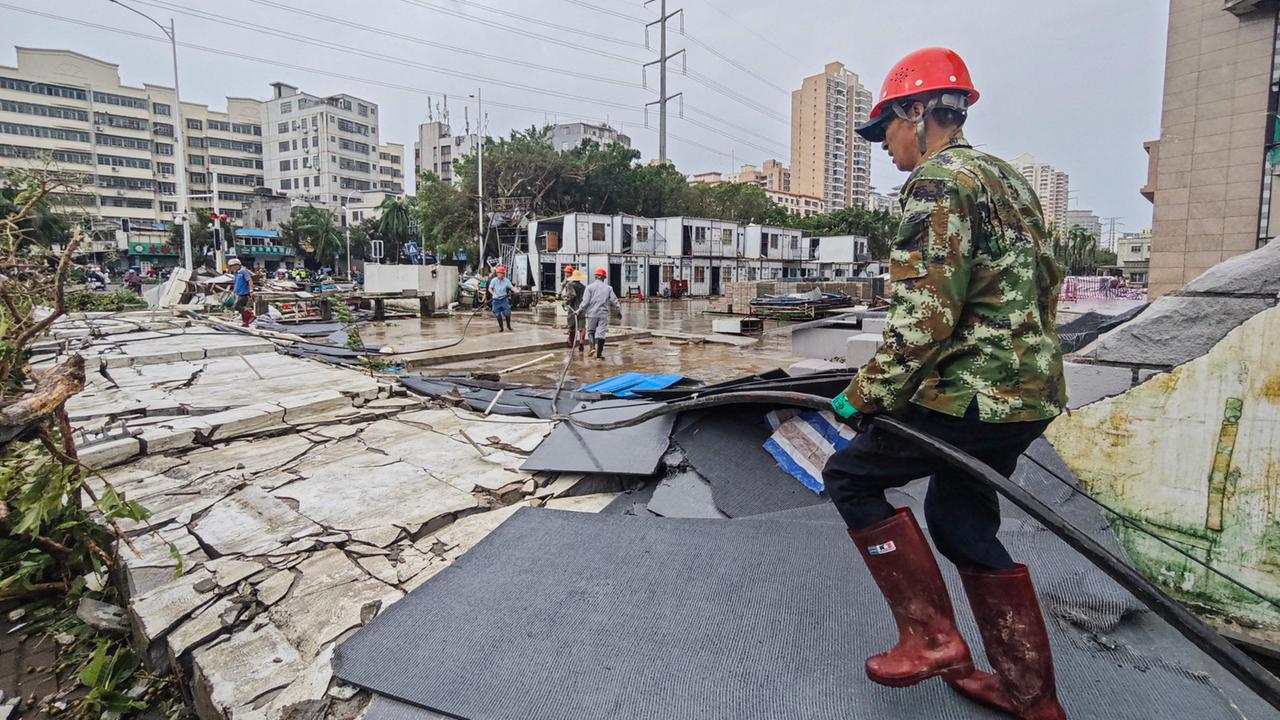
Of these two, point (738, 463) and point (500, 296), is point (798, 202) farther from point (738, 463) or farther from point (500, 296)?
point (738, 463)

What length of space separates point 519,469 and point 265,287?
24865 millimetres

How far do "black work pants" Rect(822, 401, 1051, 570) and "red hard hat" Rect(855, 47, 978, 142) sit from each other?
92cm

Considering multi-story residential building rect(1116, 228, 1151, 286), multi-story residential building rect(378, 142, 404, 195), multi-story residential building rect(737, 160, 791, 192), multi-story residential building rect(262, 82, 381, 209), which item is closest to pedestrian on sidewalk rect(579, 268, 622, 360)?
multi-story residential building rect(1116, 228, 1151, 286)

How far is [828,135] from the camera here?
118500 millimetres

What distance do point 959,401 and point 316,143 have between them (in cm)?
9058

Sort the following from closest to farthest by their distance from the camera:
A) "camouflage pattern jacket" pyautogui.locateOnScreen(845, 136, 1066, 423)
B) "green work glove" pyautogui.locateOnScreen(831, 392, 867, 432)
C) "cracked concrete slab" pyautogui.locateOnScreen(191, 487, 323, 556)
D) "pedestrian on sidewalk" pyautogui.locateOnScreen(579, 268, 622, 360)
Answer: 1. "camouflage pattern jacket" pyautogui.locateOnScreen(845, 136, 1066, 423)
2. "green work glove" pyautogui.locateOnScreen(831, 392, 867, 432)
3. "cracked concrete slab" pyautogui.locateOnScreen(191, 487, 323, 556)
4. "pedestrian on sidewalk" pyautogui.locateOnScreen(579, 268, 622, 360)

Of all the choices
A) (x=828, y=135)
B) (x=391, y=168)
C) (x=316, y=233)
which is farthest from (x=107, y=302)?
(x=828, y=135)

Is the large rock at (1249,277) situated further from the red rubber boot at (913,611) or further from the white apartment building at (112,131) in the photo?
the white apartment building at (112,131)

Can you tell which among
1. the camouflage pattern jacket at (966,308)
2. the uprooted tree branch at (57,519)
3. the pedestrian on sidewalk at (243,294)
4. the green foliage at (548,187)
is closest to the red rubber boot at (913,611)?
the camouflage pattern jacket at (966,308)

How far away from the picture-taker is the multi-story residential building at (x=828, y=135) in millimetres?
116188

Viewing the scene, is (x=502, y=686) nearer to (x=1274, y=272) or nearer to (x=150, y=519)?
(x=150, y=519)

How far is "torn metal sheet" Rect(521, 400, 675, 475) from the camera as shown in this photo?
12.1 feet

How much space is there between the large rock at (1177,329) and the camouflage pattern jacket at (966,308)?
1.69 metres

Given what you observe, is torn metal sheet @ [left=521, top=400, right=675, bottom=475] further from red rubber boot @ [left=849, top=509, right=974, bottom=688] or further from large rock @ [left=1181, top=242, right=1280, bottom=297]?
large rock @ [left=1181, top=242, right=1280, bottom=297]
